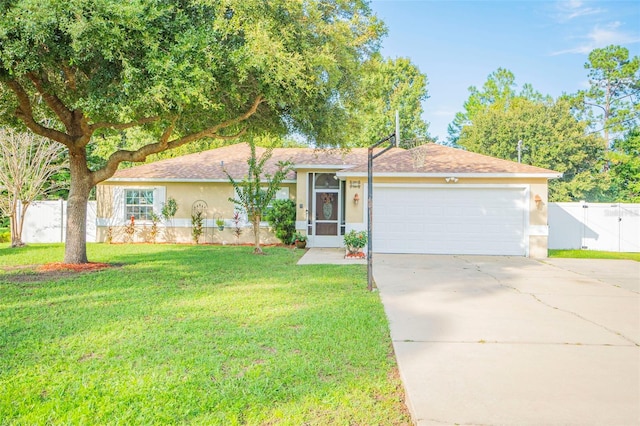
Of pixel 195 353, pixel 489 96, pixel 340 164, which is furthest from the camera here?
pixel 489 96

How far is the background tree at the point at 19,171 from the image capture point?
13383 millimetres

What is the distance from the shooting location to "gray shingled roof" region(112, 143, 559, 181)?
41.1 ft

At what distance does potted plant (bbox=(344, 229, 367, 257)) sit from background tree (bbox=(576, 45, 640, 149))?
24.5 m

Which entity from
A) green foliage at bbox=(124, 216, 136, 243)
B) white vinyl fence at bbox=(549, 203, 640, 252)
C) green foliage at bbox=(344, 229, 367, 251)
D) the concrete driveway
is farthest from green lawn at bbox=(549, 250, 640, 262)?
green foliage at bbox=(124, 216, 136, 243)

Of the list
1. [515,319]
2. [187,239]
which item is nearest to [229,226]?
[187,239]

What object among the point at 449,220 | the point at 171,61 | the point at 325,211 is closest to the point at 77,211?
the point at 171,61

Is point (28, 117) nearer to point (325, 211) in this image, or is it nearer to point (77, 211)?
point (77, 211)

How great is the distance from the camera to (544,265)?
10.6 metres

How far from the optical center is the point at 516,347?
4.36 metres

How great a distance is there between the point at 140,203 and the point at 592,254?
15998 mm

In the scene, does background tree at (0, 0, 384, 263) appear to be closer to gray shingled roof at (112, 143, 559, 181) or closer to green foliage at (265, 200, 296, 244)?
gray shingled roof at (112, 143, 559, 181)

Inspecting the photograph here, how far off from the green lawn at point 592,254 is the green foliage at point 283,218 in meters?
8.45

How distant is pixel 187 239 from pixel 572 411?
14.2 metres

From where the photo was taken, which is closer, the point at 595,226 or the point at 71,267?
the point at 71,267
